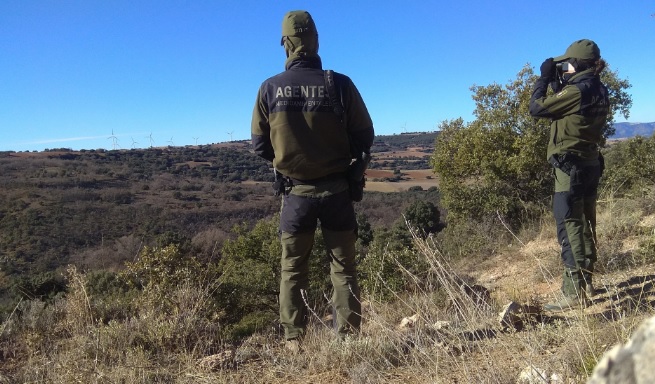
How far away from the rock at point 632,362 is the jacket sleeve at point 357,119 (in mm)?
2084

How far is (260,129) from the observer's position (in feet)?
8.86

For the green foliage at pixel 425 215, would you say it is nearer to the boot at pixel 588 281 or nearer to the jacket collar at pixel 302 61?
the boot at pixel 588 281

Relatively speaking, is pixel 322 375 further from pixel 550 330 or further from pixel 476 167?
pixel 476 167

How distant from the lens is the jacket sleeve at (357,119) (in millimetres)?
2629

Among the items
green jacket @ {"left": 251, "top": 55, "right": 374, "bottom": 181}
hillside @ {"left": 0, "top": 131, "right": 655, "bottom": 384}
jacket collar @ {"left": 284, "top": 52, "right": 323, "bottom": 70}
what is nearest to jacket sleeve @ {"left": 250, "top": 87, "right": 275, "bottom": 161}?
green jacket @ {"left": 251, "top": 55, "right": 374, "bottom": 181}

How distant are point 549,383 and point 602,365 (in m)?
1.19

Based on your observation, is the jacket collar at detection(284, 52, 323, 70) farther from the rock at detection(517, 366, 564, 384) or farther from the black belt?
the rock at detection(517, 366, 564, 384)

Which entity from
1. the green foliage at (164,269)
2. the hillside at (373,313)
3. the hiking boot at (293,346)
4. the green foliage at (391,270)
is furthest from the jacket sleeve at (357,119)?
the green foliage at (164,269)

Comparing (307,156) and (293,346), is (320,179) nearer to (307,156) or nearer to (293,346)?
(307,156)

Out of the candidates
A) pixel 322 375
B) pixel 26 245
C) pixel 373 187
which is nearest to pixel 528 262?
pixel 322 375

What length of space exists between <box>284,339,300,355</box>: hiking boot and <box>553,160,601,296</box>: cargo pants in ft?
6.49

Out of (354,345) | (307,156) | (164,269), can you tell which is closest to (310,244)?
(307,156)

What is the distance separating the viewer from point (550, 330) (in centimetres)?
237

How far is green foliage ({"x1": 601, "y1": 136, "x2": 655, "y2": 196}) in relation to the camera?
8189mm
